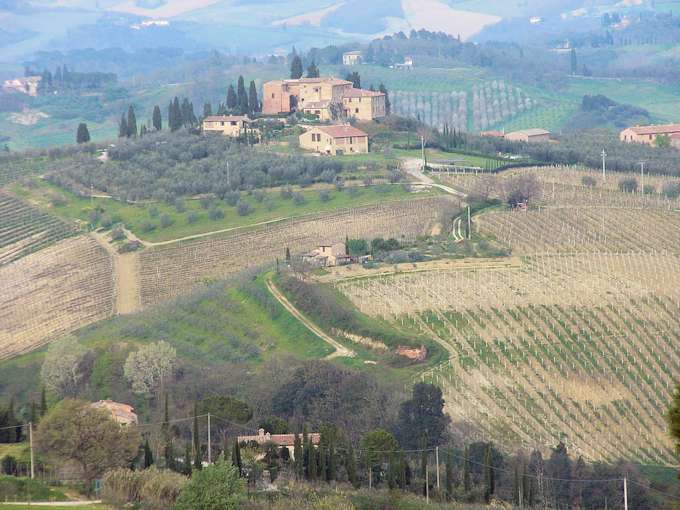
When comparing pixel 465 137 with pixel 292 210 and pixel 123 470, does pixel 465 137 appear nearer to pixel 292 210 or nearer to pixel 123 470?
pixel 292 210

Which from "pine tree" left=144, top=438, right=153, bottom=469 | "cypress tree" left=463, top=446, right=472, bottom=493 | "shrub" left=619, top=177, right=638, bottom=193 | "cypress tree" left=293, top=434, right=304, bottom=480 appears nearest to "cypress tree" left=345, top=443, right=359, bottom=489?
"cypress tree" left=293, top=434, right=304, bottom=480

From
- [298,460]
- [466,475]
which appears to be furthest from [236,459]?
[466,475]

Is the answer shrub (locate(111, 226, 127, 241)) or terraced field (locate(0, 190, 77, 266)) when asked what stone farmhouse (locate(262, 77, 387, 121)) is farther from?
shrub (locate(111, 226, 127, 241))

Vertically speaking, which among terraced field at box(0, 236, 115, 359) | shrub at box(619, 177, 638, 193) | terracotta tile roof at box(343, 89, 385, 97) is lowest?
terraced field at box(0, 236, 115, 359)

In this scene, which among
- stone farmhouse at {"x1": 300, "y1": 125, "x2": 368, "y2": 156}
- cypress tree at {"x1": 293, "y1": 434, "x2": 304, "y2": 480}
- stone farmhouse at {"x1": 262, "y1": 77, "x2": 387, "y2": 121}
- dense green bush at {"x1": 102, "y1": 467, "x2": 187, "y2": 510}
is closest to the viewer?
dense green bush at {"x1": 102, "y1": 467, "x2": 187, "y2": 510}

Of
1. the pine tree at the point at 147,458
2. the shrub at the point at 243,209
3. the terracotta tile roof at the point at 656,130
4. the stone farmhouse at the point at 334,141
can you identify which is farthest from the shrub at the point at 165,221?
the terracotta tile roof at the point at 656,130

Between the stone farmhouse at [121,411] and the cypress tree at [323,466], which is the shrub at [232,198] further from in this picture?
the cypress tree at [323,466]
